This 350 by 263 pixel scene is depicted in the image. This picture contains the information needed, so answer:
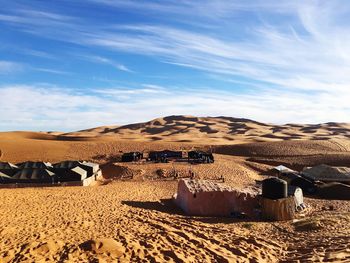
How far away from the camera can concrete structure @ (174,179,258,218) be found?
19.6 m

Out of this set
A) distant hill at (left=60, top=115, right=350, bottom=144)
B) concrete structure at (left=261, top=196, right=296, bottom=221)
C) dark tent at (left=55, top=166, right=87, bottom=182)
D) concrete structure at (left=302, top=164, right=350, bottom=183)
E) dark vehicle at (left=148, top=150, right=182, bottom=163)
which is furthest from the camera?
distant hill at (left=60, top=115, right=350, bottom=144)

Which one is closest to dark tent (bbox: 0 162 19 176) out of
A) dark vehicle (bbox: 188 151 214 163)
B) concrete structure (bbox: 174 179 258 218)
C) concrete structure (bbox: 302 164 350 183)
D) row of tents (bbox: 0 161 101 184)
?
row of tents (bbox: 0 161 101 184)

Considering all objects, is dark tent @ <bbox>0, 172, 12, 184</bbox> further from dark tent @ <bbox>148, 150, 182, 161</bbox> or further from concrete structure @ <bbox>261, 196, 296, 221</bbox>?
concrete structure @ <bbox>261, 196, 296, 221</bbox>

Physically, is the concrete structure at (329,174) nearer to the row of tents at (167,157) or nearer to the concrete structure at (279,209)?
the row of tents at (167,157)

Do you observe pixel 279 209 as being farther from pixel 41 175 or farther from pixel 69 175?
pixel 41 175

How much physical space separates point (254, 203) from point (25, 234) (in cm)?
1140

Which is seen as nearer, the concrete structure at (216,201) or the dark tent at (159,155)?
the concrete structure at (216,201)

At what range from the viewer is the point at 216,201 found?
19.8m

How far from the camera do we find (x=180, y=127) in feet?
323

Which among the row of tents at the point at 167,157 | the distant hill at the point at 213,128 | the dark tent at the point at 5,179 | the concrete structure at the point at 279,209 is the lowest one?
the concrete structure at the point at 279,209

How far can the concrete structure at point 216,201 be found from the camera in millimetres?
19578

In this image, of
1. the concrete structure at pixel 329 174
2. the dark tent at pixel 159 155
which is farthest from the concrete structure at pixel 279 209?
the dark tent at pixel 159 155

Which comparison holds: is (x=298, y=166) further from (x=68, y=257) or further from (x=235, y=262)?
(x=68, y=257)

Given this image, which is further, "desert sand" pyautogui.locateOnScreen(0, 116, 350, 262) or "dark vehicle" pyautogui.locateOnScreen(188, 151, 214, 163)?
"dark vehicle" pyautogui.locateOnScreen(188, 151, 214, 163)
